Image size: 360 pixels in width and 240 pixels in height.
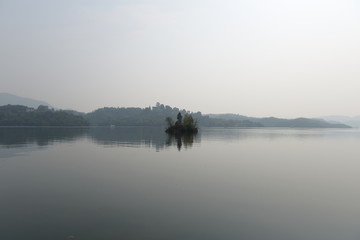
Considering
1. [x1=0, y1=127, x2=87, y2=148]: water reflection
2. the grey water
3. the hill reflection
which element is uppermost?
[x1=0, y1=127, x2=87, y2=148]: water reflection

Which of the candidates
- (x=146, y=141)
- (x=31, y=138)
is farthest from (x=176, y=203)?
(x=31, y=138)

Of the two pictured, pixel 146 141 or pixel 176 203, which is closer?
pixel 176 203

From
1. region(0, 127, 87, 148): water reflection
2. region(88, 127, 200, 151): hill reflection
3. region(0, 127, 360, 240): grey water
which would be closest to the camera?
region(0, 127, 360, 240): grey water

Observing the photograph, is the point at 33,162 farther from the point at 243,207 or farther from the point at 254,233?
the point at 254,233

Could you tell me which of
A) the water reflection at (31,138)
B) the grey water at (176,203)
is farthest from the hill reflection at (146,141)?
the grey water at (176,203)

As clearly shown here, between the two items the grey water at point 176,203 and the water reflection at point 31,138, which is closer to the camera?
the grey water at point 176,203

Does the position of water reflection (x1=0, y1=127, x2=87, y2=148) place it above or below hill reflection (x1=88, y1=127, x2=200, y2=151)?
above

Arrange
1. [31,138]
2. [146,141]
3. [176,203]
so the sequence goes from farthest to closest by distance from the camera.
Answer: [31,138] < [146,141] < [176,203]

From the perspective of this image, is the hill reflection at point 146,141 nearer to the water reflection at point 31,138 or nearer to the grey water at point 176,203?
the water reflection at point 31,138

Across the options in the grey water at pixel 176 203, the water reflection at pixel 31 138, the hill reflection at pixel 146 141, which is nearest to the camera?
the grey water at pixel 176 203

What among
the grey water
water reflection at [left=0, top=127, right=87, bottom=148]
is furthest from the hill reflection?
the grey water

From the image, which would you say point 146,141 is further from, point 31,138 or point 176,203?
point 176,203

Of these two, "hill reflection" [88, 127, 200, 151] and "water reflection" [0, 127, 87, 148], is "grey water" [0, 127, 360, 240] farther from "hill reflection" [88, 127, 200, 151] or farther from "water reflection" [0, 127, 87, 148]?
"water reflection" [0, 127, 87, 148]

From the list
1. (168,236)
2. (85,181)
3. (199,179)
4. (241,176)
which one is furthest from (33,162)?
(168,236)
